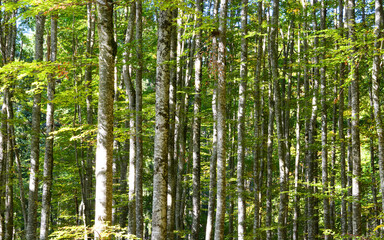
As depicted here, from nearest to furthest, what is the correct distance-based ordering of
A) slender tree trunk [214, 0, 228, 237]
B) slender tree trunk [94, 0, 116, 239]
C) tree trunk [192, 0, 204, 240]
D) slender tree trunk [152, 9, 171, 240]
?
slender tree trunk [94, 0, 116, 239] → slender tree trunk [152, 9, 171, 240] → slender tree trunk [214, 0, 228, 237] → tree trunk [192, 0, 204, 240]

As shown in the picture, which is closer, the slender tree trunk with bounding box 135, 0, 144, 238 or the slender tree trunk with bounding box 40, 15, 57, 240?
the slender tree trunk with bounding box 135, 0, 144, 238

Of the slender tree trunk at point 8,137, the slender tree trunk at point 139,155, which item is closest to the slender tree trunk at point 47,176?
the slender tree trunk at point 8,137

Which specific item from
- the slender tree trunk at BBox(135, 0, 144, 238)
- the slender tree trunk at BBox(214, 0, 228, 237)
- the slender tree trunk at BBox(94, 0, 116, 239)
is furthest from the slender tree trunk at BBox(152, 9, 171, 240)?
the slender tree trunk at BBox(135, 0, 144, 238)

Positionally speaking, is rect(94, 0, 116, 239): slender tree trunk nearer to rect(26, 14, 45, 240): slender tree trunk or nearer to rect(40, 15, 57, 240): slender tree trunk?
rect(40, 15, 57, 240): slender tree trunk

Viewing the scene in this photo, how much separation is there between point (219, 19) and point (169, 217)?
21.7ft

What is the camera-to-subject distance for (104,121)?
16.8 ft

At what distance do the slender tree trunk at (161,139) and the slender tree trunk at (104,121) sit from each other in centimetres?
104

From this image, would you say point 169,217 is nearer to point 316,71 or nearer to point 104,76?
point 104,76

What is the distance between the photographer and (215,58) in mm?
7605

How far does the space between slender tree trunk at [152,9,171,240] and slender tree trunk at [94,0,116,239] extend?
3.41 ft

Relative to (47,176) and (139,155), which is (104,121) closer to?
(139,155)

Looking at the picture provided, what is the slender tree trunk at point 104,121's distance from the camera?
16.6ft

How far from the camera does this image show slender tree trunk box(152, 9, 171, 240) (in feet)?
19.4

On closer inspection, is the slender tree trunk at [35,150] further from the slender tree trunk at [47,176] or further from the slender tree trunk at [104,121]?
the slender tree trunk at [104,121]
